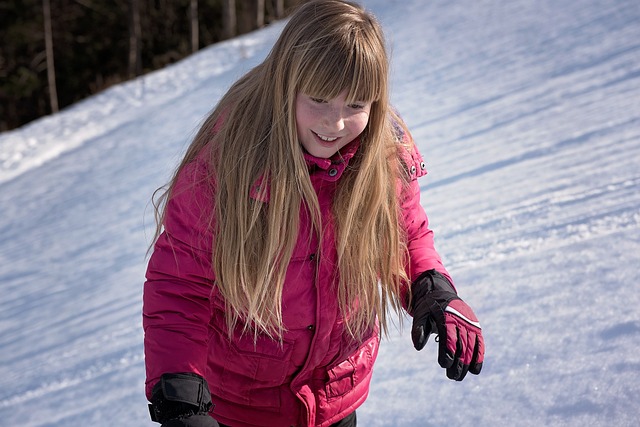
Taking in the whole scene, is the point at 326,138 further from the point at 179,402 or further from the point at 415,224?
the point at 179,402

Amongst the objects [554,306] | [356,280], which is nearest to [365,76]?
[356,280]

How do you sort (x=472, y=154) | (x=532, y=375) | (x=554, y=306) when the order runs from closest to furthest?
(x=532, y=375) → (x=554, y=306) → (x=472, y=154)

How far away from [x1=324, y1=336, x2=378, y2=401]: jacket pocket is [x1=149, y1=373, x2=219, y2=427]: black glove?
42 centimetres

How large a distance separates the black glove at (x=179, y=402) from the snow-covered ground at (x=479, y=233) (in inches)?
32.5

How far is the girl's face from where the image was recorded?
5.52 ft

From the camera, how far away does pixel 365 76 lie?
1668 mm

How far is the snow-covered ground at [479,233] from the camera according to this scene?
2311 mm

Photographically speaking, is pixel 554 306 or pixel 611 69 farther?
pixel 611 69

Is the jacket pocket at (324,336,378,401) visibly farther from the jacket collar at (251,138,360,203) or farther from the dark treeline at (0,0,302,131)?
the dark treeline at (0,0,302,131)

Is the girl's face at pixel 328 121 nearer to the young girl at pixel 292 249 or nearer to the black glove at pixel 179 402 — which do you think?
the young girl at pixel 292 249

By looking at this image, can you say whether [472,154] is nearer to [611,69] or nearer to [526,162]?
[526,162]

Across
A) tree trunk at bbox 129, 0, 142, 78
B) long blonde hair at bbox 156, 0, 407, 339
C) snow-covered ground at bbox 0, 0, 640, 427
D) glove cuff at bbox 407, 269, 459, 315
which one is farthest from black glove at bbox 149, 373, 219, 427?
tree trunk at bbox 129, 0, 142, 78

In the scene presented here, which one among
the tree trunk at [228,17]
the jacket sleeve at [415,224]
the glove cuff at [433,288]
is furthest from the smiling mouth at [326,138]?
the tree trunk at [228,17]

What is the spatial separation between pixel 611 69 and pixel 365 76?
4264mm
